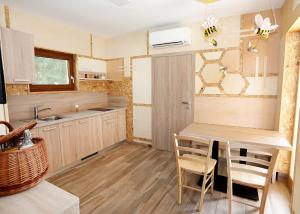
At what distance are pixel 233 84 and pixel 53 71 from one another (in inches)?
131

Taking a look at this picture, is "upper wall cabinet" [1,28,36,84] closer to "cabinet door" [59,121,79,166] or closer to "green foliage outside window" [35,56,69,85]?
"green foliage outside window" [35,56,69,85]

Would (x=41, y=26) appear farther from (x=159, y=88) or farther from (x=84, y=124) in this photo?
(x=159, y=88)

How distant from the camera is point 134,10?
2662mm

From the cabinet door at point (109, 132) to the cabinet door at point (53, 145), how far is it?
98 cm

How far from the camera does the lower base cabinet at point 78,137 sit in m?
2.60

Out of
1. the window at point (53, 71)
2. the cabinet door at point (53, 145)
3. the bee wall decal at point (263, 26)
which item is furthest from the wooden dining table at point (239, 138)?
the window at point (53, 71)

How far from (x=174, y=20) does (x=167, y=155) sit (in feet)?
8.60

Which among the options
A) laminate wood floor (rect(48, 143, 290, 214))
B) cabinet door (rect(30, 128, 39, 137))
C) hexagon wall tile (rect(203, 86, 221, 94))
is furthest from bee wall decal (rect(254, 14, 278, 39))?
cabinet door (rect(30, 128, 39, 137))

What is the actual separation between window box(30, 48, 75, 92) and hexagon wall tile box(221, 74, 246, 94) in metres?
3.01

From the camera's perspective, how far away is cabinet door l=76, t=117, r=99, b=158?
120 inches

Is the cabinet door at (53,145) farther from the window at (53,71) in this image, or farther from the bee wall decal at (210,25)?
the bee wall decal at (210,25)

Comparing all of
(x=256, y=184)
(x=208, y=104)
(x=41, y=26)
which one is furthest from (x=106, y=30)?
(x=256, y=184)

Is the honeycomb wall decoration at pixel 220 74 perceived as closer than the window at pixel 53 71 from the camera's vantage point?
Yes

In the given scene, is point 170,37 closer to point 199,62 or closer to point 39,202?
point 199,62
